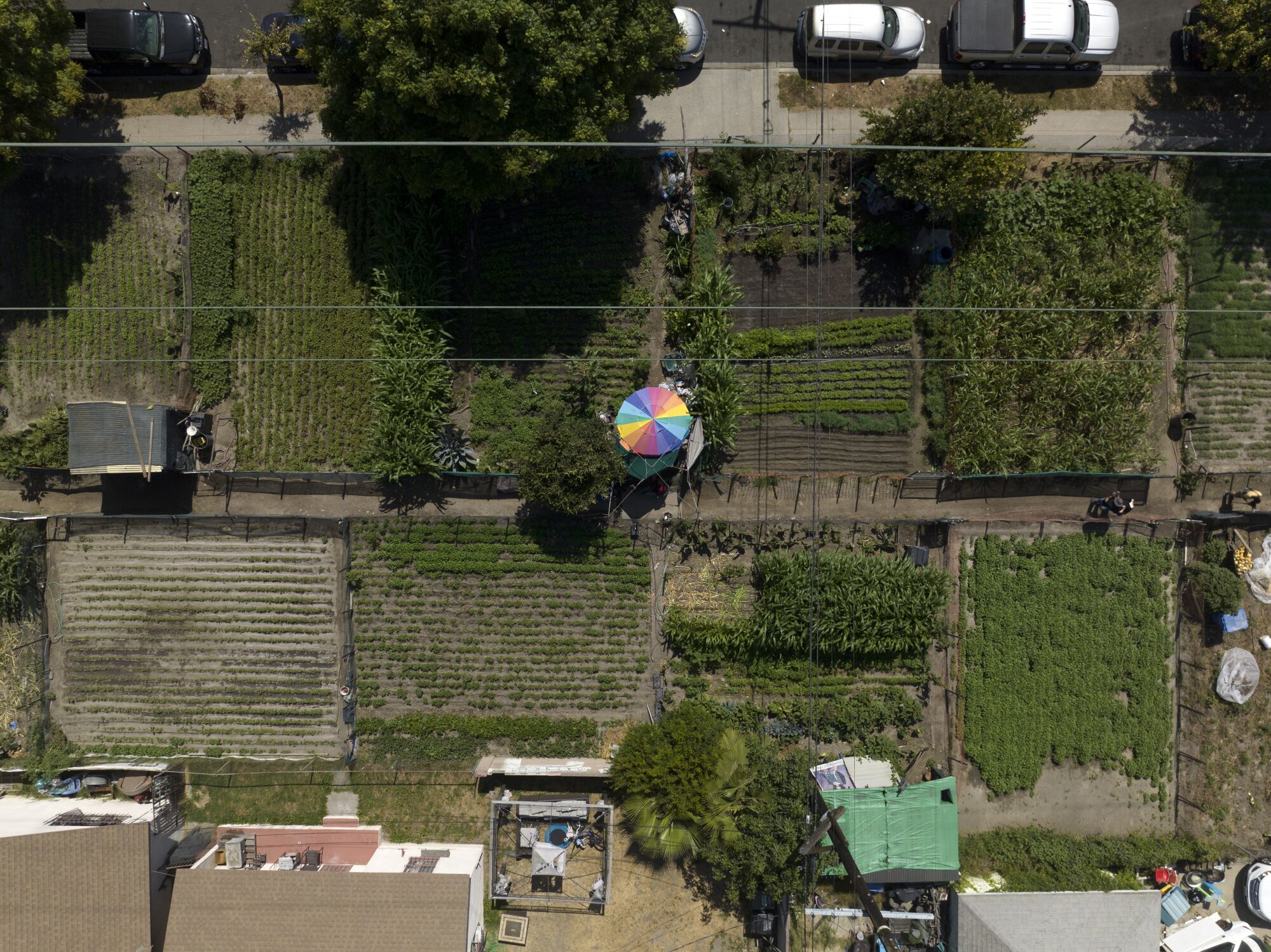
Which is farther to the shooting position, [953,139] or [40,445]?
[40,445]

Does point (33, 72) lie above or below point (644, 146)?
above

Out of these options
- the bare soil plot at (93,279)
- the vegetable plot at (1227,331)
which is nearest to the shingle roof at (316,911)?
the bare soil plot at (93,279)

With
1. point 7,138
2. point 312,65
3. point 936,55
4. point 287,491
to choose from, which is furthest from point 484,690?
Answer: point 936,55

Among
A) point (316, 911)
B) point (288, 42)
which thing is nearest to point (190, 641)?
point (316, 911)

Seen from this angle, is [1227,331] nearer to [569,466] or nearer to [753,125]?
[753,125]

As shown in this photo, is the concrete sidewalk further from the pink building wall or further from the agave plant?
the pink building wall

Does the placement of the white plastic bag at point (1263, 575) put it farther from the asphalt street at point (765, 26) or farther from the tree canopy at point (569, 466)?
the tree canopy at point (569, 466)

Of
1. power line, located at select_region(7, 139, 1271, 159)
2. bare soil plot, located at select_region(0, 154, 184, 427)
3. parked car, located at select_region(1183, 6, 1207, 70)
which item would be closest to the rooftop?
bare soil plot, located at select_region(0, 154, 184, 427)
